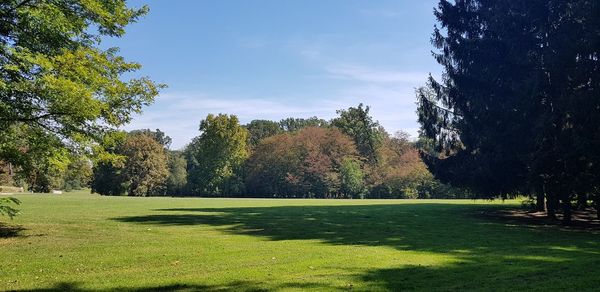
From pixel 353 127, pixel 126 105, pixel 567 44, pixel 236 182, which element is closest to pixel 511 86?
pixel 567 44

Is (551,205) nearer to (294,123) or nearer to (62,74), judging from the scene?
(62,74)

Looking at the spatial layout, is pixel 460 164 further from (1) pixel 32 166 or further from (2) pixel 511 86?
(1) pixel 32 166

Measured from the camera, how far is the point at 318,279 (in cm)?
926

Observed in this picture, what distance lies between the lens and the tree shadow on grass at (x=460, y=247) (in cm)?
914

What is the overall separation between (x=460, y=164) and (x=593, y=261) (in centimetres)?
1975

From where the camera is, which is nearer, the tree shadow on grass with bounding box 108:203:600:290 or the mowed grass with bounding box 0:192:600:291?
the mowed grass with bounding box 0:192:600:291

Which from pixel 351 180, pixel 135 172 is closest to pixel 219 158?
pixel 135 172

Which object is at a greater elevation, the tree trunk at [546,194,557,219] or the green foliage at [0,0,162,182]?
the green foliage at [0,0,162,182]

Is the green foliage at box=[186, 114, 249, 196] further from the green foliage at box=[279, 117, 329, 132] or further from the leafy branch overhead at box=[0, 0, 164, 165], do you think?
the leafy branch overhead at box=[0, 0, 164, 165]

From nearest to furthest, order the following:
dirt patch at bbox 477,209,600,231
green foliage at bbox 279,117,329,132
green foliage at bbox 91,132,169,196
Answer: dirt patch at bbox 477,209,600,231, green foliage at bbox 91,132,169,196, green foliage at bbox 279,117,329,132

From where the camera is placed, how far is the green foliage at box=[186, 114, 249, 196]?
83.2 metres

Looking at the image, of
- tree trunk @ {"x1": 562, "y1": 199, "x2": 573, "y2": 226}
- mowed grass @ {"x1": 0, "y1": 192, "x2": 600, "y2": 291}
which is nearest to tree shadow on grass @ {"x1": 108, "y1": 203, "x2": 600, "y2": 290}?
mowed grass @ {"x1": 0, "y1": 192, "x2": 600, "y2": 291}

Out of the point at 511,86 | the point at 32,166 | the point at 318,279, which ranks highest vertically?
the point at 511,86

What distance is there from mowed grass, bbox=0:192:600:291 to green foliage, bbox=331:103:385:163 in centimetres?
7397
